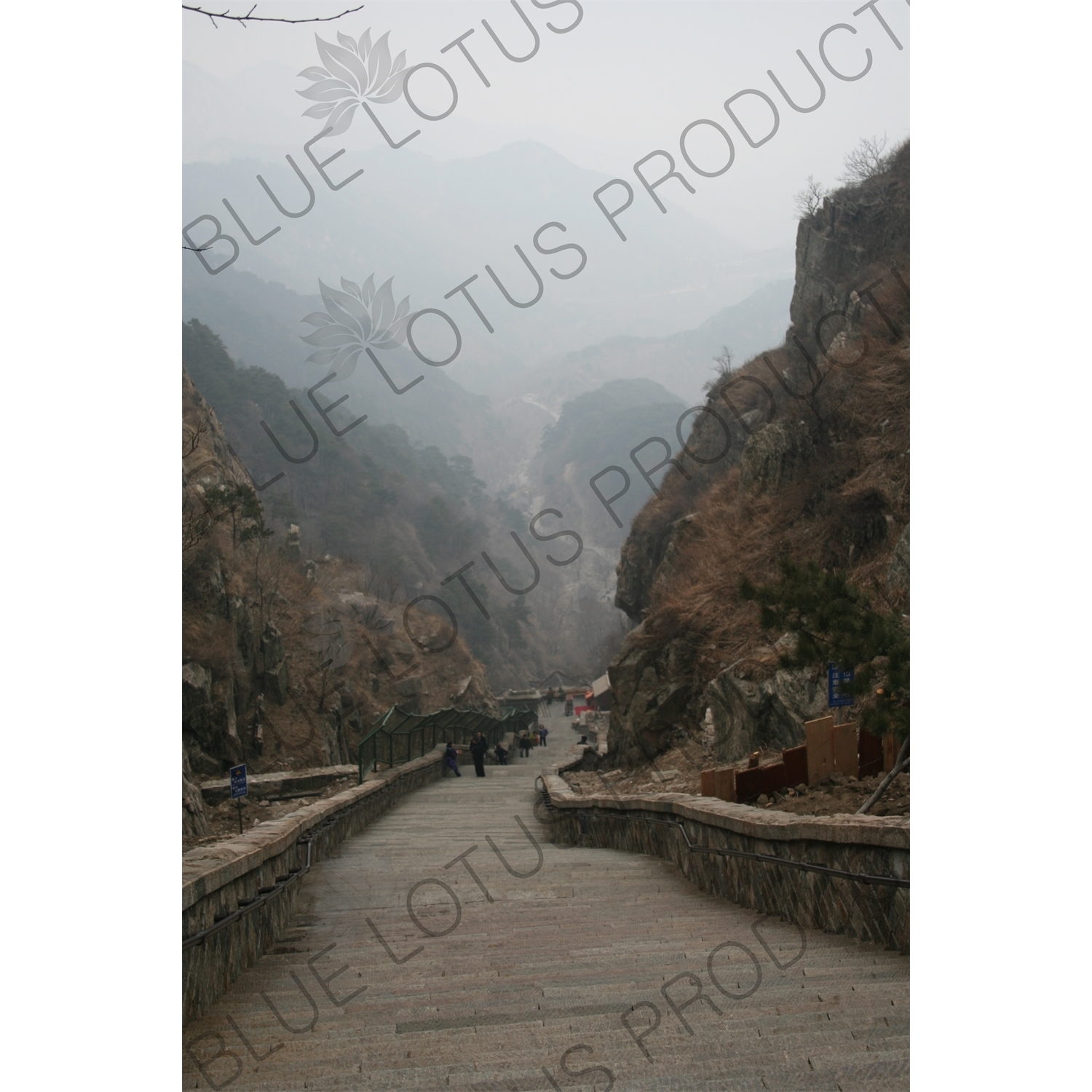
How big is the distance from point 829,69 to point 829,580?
3349 millimetres

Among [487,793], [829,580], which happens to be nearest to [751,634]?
[487,793]

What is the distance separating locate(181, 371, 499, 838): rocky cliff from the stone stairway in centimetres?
635

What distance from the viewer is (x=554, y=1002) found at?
3.36 metres

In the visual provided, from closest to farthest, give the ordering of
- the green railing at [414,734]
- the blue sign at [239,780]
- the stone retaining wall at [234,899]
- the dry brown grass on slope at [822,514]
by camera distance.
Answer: the stone retaining wall at [234,899] → the blue sign at [239,780] → the dry brown grass on slope at [822,514] → the green railing at [414,734]

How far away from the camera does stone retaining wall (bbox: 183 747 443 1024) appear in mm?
3559

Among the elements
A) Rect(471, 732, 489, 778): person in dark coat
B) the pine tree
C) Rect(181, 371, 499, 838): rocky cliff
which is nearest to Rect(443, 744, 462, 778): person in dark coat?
Rect(471, 732, 489, 778): person in dark coat

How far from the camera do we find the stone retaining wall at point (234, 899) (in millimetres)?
3559

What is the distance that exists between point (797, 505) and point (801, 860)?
11.0 meters

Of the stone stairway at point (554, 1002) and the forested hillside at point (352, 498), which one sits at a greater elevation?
the forested hillside at point (352, 498)

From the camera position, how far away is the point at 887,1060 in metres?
2.65

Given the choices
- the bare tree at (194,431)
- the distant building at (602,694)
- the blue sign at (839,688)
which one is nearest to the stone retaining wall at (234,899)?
the blue sign at (839,688)

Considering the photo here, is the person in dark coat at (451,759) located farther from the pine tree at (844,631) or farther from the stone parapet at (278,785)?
the pine tree at (844,631)

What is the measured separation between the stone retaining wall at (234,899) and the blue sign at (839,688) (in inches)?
146

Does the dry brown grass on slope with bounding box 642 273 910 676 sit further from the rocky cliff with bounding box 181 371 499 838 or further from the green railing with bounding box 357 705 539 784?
the rocky cliff with bounding box 181 371 499 838
